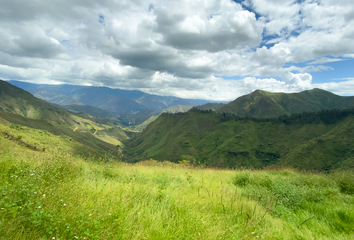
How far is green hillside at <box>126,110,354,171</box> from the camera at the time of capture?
81.6 metres

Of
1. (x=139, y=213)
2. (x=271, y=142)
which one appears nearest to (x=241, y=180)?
(x=139, y=213)

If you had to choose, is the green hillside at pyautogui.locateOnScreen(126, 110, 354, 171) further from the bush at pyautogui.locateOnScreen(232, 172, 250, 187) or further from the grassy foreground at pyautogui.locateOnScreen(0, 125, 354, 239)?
the grassy foreground at pyautogui.locateOnScreen(0, 125, 354, 239)

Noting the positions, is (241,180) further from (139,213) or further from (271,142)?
(271,142)

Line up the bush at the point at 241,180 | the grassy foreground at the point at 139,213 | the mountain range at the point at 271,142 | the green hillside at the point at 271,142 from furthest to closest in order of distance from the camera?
the mountain range at the point at 271,142, the green hillside at the point at 271,142, the bush at the point at 241,180, the grassy foreground at the point at 139,213

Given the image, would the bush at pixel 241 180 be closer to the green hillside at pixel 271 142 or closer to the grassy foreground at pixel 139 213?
the grassy foreground at pixel 139 213

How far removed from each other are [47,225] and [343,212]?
7478 millimetres

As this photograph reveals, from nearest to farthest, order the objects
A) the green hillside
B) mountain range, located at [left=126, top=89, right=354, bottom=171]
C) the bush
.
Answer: the bush, the green hillside, mountain range, located at [left=126, top=89, right=354, bottom=171]

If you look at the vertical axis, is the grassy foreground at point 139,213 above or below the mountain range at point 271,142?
above

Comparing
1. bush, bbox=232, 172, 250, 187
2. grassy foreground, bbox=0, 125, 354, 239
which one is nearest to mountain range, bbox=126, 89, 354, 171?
bush, bbox=232, 172, 250, 187

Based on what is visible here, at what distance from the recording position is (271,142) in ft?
390

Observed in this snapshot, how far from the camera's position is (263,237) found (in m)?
3.57

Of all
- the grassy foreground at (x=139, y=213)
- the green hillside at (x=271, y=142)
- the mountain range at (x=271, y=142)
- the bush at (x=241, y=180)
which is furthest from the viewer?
the mountain range at (x=271, y=142)

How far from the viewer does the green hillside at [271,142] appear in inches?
3211

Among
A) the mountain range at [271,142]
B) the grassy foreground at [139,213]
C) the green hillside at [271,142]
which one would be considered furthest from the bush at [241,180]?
the green hillside at [271,142]
